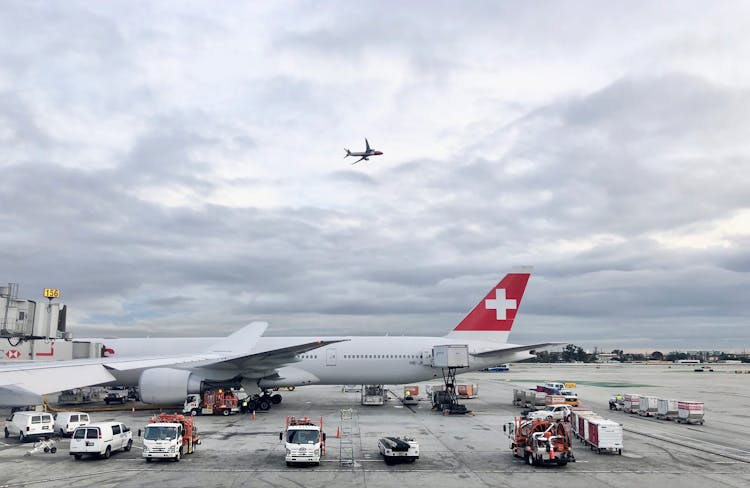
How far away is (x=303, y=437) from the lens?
791 inches

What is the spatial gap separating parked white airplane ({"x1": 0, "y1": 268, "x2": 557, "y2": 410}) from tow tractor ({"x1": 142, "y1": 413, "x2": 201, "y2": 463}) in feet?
40.2

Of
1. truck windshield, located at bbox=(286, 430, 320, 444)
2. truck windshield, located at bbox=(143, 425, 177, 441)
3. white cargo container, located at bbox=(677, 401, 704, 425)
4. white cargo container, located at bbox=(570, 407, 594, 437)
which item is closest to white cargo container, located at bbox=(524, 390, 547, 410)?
white cargo container, located at bbox=(677, 401, 704, 425)

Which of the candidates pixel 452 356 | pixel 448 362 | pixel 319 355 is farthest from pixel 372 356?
pixel 452 356

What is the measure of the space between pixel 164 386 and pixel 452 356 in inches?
738

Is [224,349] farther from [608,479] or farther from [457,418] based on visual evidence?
[608,479]

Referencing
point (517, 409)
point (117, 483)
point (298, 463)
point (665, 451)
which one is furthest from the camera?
point (517, 409)

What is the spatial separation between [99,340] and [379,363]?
72.2ft

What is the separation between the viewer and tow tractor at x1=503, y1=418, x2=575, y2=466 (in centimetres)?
2003

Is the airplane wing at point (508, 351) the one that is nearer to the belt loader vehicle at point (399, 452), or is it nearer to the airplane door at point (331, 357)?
the airplane door at point (331, 357)

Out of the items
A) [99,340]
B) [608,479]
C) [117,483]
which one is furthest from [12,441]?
[608,479]

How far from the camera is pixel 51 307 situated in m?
36.9

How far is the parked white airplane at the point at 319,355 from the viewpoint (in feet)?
115

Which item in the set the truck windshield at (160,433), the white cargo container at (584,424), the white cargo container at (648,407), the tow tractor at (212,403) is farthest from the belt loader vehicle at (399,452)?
the white cargo container at (648,407)

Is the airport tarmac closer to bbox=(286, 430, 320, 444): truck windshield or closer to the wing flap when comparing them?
bbox=(286, 430, 320, 444): truck windshield
